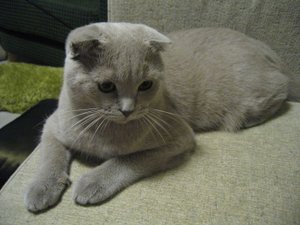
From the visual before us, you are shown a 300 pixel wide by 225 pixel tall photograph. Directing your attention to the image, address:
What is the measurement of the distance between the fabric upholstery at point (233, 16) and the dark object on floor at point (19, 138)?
517 mm

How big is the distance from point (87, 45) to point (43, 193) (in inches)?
15.5

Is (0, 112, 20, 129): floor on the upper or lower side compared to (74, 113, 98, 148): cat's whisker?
lower

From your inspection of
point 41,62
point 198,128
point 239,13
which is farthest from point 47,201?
point 41,62

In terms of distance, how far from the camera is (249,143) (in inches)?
43.8

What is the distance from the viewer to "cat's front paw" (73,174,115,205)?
2.85ft

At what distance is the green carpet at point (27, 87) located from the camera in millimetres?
1733

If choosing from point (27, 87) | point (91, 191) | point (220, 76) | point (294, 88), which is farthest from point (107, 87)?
point (27, 87)

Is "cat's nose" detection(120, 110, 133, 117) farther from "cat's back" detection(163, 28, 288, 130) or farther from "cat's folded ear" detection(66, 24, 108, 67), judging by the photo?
"cat's back" detection(163, 28, 288, 130)

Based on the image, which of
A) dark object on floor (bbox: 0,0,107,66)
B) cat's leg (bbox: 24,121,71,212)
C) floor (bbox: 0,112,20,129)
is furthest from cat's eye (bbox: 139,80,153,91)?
floor (bbox: 0,112,20,129)

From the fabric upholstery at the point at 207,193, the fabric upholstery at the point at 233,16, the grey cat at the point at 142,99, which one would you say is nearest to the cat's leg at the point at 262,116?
the grey cat at the point at 142,99

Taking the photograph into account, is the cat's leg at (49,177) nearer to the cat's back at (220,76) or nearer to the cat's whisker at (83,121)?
the cat's whisker at (83,121)

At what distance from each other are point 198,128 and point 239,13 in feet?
1.64

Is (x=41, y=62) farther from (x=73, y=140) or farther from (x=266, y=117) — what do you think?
(x=266, y=117)

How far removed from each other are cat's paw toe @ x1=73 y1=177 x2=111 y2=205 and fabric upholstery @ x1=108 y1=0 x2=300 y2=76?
0.79 metres
